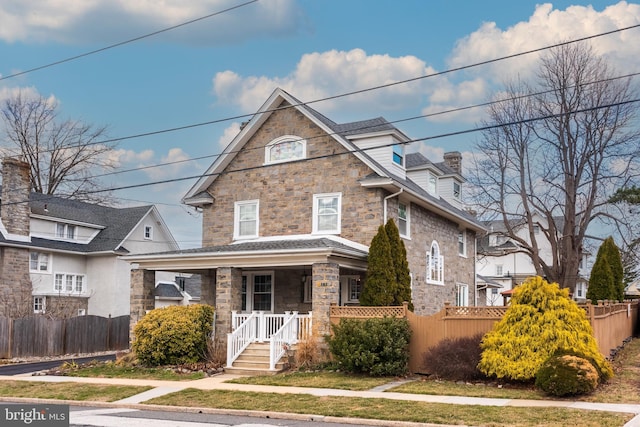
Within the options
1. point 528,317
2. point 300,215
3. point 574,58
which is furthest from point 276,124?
point 574,58

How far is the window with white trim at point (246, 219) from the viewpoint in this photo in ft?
84.0

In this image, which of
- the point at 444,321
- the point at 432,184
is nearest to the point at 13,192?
the point at 432,184

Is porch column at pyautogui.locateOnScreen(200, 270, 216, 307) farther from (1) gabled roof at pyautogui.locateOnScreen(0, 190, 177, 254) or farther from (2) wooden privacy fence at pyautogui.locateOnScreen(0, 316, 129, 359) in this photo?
(1) gabled roof at pyautogui.locateOnScreen(0, 190, 177, 254)

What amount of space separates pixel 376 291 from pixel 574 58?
1903cm

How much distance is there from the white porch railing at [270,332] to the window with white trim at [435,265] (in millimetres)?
7027

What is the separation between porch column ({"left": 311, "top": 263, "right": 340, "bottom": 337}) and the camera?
19.8 m

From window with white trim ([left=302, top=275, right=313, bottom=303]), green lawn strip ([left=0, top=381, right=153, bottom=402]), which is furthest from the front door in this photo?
green lawn strip ([left=0, top=381, right=153, bottom=402])

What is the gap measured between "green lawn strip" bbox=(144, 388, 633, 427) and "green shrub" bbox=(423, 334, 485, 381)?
141 inches

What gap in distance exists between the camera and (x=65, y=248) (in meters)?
38.0

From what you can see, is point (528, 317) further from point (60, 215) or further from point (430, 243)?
point (60, 215)

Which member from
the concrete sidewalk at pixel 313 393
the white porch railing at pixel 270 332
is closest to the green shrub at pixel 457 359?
the concrete sidewalk at pixel 313 393

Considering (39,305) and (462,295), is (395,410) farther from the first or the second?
(39,305)

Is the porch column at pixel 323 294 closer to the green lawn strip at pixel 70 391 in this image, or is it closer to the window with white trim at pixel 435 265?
the green lawn strip at pixel 70 391

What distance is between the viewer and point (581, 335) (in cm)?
1611
